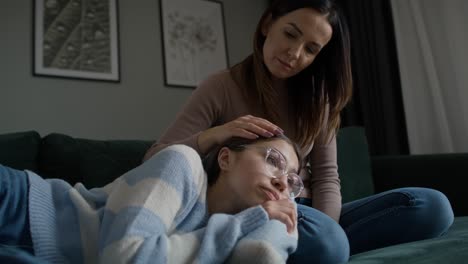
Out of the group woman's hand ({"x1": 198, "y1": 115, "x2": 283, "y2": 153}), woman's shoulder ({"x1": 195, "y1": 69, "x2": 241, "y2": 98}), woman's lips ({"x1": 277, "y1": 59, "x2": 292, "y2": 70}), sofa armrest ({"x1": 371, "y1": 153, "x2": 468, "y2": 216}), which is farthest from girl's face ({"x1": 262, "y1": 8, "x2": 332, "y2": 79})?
sofa armrest ({"x1": 371, "y1": 153, "x2": 468, "y2": 216})

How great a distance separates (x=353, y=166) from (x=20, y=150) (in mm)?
1348

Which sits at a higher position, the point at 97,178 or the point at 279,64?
the point at 279,64

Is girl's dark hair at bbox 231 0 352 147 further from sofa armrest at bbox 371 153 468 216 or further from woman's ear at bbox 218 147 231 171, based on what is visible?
sofa armrest at bbox 371 153 468 216

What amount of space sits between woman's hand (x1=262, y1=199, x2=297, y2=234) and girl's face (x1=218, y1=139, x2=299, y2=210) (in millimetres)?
37

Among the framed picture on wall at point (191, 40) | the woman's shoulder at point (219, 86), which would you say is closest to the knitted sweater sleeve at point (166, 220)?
the woman's shoulder at point (219, 86)

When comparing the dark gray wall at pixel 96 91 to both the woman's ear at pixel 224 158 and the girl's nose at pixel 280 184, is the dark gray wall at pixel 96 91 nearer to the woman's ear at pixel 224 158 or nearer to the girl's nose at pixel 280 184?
the woman's ear at pixel 224 158

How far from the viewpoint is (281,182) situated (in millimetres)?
838

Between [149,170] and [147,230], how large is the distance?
14cm

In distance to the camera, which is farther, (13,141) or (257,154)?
(13,141)

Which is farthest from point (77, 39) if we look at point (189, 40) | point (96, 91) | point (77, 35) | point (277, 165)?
point (277, 165)

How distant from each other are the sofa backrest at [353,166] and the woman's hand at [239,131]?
2.93ft

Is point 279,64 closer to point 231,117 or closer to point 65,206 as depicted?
point 231,117

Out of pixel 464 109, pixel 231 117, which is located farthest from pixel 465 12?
pixel 231 117

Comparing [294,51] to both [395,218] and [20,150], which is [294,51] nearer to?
[395,218]
